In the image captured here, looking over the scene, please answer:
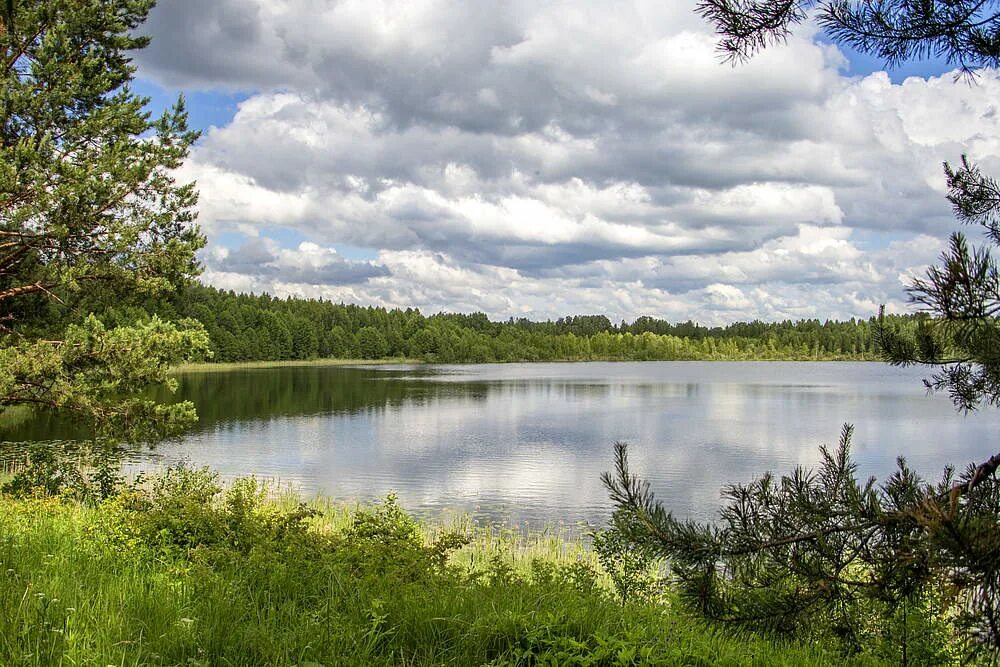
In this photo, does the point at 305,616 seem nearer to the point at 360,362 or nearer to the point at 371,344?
the point at 360,362

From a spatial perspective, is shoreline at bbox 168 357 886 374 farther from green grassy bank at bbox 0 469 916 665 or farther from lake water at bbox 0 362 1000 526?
green grassy bank at bbox 0 469 916 665

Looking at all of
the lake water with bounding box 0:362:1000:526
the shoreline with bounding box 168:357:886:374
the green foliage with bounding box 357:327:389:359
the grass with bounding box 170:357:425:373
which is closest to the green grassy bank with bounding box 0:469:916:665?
the lake water with bounding box 0:362:1000:526

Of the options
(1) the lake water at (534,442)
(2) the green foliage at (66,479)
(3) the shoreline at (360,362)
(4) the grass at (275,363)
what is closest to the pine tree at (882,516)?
(1) the lake water at (534,442)

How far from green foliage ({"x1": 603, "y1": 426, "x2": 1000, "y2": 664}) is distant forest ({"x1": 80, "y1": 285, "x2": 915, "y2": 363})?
A: 112 meters

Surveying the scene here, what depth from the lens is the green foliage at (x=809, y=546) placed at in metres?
2.08

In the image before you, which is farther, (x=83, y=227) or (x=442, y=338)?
(x=442, y=338)

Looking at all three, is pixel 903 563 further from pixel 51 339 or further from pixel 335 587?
pixel 51 339

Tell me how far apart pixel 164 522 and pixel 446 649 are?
4.85 m

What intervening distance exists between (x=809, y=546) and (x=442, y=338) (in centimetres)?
14927

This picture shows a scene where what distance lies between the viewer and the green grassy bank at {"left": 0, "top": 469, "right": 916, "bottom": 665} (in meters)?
3.53

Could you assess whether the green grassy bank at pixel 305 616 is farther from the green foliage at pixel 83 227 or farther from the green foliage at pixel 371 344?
the green foliage at pixel 371 344

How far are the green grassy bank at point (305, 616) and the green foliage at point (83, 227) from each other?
22.4ft

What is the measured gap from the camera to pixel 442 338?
151 m

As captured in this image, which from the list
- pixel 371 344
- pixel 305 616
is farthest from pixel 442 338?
pixel 305 616
